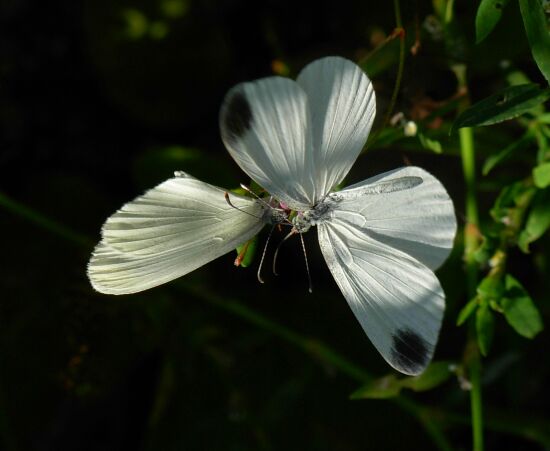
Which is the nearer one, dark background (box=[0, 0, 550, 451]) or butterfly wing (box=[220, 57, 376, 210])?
butterfly wing (box=[220, 57, 376, 210])

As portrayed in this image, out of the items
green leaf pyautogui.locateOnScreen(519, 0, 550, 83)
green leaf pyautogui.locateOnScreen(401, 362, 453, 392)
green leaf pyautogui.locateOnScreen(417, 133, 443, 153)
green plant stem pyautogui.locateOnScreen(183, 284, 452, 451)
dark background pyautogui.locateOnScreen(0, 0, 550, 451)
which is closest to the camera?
green leaf pyautogui.locateOnScreen(519, 0, 550, 83)

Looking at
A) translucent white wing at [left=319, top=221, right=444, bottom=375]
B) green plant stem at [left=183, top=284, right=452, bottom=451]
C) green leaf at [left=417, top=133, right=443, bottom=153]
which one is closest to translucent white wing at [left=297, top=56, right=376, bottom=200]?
translucent white wing at [left=319, top=221, right=444, bottom=375]

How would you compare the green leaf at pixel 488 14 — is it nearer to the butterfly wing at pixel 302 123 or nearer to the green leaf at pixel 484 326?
the butterfly wing at pixel 302 123

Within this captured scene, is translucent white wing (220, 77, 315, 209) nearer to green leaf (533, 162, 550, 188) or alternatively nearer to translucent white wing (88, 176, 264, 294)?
translucent white wing (88, 176, 264, 294)

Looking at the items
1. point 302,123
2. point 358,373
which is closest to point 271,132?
point 302,123

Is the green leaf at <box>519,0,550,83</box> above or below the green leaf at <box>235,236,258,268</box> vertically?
above

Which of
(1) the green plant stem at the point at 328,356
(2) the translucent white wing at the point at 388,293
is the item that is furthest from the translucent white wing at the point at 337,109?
(1) the green plant stem at the point at 328,356

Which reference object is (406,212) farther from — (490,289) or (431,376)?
(431,376)
